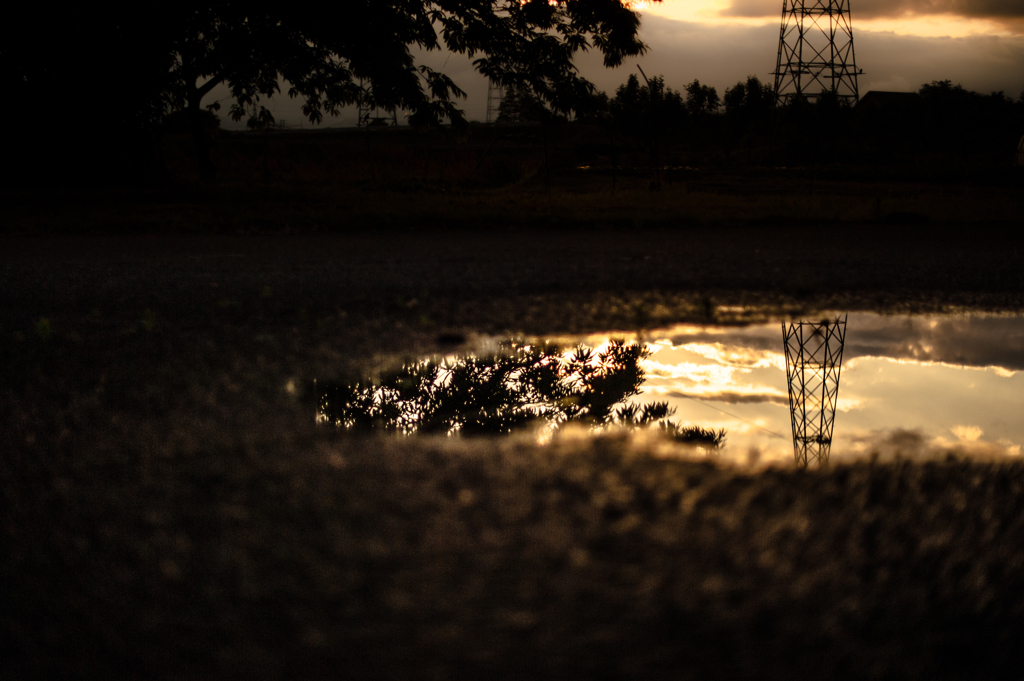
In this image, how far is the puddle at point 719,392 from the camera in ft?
6.85

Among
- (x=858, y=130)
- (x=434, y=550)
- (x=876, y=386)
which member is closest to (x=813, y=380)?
(x=876, y=386)

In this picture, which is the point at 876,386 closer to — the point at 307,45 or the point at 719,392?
the point at 719,392

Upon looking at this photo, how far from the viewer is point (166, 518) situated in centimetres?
155

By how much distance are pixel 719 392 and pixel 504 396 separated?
0.70m

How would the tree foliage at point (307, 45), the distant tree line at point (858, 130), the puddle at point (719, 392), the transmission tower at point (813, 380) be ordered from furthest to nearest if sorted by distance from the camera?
the distant tree line at point (858, 130), the tree foliage at point (307, 45), the puddle at point (719, 392), the transmission tower at point (813, 380)

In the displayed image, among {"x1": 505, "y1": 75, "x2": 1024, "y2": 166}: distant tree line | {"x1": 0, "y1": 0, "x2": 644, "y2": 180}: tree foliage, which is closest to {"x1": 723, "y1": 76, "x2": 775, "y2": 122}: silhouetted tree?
{"x1": 505, "y1": 75, "x2": 1024, "y2": 166}: distant tree line

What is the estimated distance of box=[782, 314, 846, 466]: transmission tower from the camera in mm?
1987

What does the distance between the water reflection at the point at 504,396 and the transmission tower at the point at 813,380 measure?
24 cm

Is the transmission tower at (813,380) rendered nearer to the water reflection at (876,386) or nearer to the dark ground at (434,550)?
the water reflection at (876,386)

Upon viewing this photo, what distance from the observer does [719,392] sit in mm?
2496

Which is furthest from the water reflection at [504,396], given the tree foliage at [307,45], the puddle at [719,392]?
the tree foliage at [307,45]

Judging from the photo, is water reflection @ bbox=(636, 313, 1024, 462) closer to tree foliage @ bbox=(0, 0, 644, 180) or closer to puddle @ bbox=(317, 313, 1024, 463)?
puddle @ bbox=(317, 313, 1024, 463)

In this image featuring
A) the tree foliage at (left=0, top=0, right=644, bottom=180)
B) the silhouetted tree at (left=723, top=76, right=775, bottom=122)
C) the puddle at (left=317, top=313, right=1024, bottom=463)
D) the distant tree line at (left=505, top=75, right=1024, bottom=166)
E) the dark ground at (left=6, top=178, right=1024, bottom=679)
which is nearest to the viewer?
the dark ground at (left=6, top=178, right=1024, bottom=679)

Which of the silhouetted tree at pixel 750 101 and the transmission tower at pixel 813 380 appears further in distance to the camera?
the silhouetted tree at pixel 750 101
